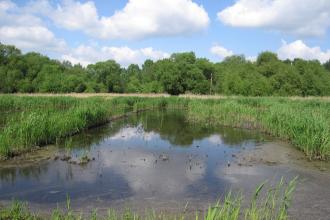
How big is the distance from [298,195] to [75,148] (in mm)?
7782

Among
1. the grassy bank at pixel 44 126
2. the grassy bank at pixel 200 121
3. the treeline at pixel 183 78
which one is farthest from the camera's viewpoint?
the treeline at pixel 183 78

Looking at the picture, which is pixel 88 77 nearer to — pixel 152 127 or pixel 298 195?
pixel 152 127

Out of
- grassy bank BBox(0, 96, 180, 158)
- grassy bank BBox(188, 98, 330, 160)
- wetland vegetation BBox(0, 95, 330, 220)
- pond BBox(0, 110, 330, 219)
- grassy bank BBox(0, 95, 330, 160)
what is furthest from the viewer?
grassy bank BBox(188, 98, 330, 160)

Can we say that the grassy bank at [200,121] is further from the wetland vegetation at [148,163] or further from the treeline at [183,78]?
the treeline at [183,78]

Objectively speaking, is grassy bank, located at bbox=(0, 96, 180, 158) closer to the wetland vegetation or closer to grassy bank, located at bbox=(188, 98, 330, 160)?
the wetland vegetation

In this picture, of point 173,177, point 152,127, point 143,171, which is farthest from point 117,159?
point 152,127

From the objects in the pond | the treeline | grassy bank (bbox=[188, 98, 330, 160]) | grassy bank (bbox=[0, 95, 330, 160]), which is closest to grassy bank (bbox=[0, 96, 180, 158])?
grassy bank (bbox=[0, 95, 330, 160])

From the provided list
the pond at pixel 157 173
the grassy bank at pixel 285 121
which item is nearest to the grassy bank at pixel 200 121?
the grassy bank at pixel 285 121

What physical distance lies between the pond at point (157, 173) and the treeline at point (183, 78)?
118 ft

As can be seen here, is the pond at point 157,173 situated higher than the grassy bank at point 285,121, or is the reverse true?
the grassy bank at point 285,121

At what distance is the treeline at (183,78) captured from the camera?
164ft

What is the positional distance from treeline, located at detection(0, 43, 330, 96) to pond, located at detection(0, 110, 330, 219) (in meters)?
36.1

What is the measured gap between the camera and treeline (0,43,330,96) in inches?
1966

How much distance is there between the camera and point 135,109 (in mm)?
29562
